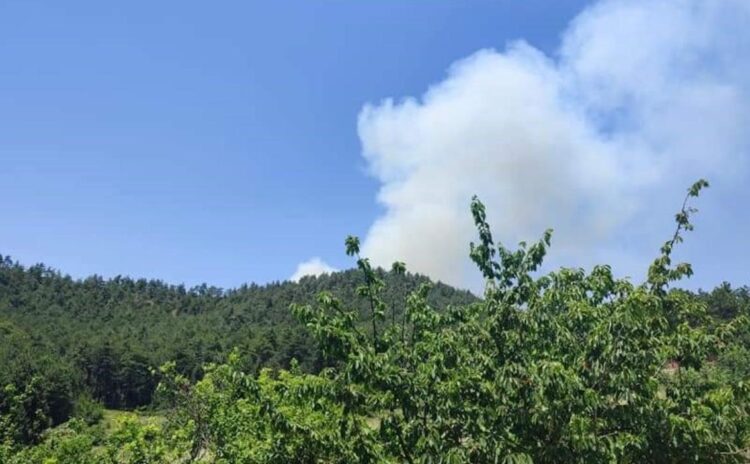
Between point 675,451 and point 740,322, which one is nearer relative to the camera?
point 675,451

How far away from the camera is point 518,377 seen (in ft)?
23.6

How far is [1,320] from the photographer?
466ft

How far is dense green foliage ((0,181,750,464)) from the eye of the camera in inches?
278

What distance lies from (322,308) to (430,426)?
187 centimetres

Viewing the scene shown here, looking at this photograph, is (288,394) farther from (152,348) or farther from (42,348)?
(152,348)

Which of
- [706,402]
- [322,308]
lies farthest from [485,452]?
[706,402]

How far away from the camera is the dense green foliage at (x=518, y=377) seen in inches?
278

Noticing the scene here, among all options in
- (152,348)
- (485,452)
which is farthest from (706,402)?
(152,348)

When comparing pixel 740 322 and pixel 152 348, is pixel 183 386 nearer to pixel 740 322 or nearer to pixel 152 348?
pixel 740 322

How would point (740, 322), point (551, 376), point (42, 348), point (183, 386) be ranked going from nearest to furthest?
point (551, 376) < point (740, 322) < point (183, 386) < point (42, 348)

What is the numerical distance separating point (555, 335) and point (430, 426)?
212 cm

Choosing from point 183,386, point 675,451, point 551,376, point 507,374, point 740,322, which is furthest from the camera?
point 183,386

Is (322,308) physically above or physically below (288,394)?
above

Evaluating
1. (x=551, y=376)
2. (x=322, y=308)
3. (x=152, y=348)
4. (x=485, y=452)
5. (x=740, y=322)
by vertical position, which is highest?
(x=152, y=348)
